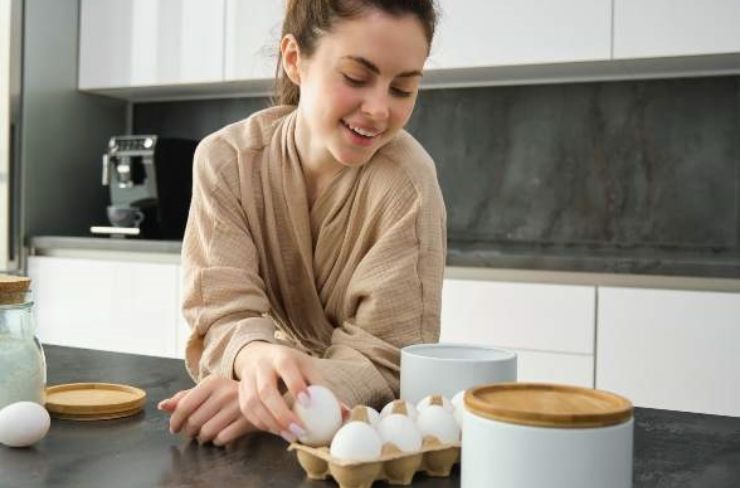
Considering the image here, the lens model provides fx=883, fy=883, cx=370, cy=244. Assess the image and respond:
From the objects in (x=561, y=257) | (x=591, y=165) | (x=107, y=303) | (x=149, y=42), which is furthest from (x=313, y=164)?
(x=149, y=42)

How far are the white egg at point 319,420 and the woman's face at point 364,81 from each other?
440 millimetres

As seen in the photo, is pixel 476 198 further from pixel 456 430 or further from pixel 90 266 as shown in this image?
pixel 456 430

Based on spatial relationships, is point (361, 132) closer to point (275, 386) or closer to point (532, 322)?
point (275, 386)

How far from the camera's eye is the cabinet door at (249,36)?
291 cm

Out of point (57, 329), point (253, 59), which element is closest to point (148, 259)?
point (57, 329)

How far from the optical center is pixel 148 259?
2.85m

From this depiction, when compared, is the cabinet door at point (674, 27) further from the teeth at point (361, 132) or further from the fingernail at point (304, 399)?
the fingernail at point (304, 399)

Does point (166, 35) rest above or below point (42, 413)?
above

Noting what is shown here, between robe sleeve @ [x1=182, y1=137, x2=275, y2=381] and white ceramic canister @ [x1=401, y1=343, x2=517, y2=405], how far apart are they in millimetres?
238

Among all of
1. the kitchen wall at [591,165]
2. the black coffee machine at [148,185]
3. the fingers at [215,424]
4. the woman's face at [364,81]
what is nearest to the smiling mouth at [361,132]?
the woman's face at [364,81]

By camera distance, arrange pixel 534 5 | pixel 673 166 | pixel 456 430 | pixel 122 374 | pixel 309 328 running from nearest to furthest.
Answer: pixel 456 430 → pixel 122 374 → pixel 309 328 → pixel 534 5 → pixel 673 166

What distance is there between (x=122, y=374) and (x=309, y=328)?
1.00 ft

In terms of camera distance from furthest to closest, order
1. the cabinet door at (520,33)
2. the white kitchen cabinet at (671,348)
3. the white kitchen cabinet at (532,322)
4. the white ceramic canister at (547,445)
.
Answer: the cabinet door at (520,33) → the white kitchen cabinet at (532,322) → the white kitchen cabinet at (671,348) → the white ceramic canister at (547,445)

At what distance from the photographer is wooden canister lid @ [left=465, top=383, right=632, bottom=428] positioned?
1.82 ft
